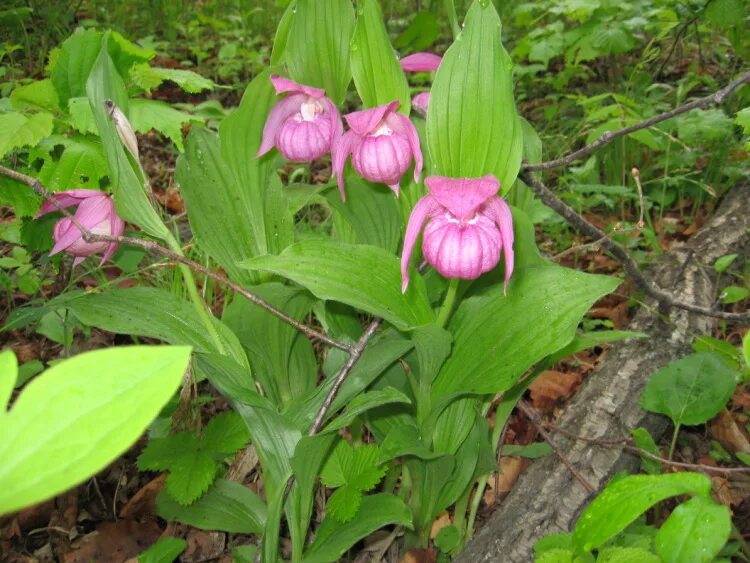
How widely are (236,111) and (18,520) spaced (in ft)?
3.84

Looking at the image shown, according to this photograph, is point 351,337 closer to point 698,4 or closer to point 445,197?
point 445,197

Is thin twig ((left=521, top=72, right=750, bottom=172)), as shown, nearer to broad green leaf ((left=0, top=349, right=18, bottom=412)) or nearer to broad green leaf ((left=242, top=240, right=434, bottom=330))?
broad green leaf ((left=242, top=240, right=434, bottom=330))

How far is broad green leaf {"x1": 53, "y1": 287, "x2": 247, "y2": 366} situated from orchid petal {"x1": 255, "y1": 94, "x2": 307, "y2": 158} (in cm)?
38

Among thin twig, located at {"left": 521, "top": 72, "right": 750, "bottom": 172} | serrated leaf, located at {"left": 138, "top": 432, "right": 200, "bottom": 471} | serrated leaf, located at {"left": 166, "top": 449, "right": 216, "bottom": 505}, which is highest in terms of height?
thin twig, located at {"left": 521, "top": 72, "right": 750, "bottom": 172}

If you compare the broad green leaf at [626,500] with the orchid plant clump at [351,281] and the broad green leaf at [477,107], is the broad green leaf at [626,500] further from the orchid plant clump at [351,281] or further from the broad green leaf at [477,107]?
the broad green leaf at [477,107]

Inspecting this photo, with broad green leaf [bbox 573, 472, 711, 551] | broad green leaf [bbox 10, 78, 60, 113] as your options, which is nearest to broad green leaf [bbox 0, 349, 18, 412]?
broad green leaf [bbox 573, 472, 711, 551]

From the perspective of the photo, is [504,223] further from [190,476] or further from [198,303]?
[190,476]

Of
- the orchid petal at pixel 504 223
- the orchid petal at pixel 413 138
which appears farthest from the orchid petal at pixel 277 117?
the orchid petal at pixel 504 223

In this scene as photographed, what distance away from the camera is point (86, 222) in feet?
4.12

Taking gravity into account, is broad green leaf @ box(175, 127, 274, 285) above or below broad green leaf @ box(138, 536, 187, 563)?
above

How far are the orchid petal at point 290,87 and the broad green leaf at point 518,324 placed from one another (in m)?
0.54

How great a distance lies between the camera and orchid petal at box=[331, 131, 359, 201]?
1311 millimetres

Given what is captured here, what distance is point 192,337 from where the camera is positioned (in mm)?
1368

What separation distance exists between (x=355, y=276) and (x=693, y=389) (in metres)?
0.80
